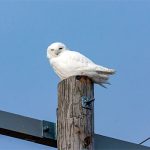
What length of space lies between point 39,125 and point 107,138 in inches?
11.7

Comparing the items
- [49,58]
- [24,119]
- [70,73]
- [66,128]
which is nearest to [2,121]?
[24,119]

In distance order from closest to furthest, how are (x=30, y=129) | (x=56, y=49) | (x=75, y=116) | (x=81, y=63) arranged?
(x=75, y=116) < (x=30, y=129) < (x=81, y=63) < (x=56, y=49)

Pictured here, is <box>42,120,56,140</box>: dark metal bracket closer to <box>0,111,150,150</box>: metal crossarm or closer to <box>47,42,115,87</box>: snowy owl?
<box>0,111,150,150</box>: metal crossarm

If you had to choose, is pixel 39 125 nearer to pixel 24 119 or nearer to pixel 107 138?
pixel 24 119

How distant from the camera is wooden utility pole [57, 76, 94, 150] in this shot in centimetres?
186

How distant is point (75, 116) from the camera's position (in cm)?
188

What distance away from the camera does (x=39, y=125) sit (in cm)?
199

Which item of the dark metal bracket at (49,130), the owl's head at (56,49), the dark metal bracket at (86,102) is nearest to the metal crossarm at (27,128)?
the dark metal bracket at (49,130)

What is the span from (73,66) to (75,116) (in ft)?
1.45

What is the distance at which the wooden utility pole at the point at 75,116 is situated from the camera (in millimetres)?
1860

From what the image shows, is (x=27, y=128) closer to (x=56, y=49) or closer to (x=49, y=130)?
(x=49, y=130)

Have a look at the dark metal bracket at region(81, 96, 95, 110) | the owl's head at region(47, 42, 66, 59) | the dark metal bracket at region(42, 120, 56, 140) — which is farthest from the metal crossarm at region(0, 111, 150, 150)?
the owl's head at region(47, 42, 66, 59)

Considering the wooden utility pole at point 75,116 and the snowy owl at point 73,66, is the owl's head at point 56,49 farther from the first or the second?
the wooden utility pole at point 75,116

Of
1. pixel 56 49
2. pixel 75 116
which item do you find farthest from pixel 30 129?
pixel 56 49
